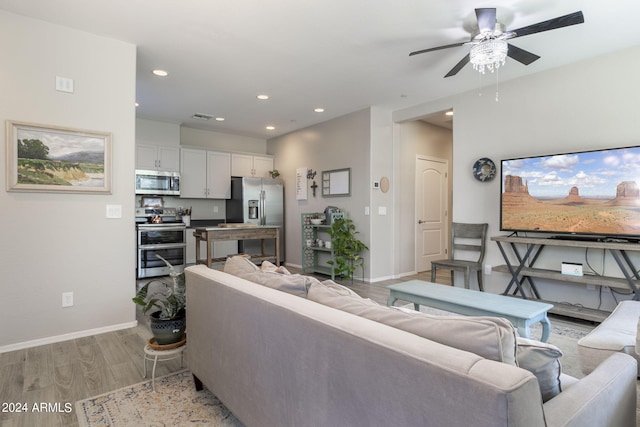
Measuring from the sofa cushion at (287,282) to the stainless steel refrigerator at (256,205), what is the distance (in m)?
4.67

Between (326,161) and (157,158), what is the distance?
2.93 meters

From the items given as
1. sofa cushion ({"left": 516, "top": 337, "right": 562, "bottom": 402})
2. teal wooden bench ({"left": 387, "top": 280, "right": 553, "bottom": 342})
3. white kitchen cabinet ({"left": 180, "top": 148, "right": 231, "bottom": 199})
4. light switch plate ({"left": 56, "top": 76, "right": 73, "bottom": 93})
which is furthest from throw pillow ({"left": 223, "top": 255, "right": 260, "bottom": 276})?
white kitchen cabinet ({"left": 180, "top": 148, "right": 231, "bottom": 199})

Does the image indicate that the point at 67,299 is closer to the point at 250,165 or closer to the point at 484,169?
the point at 250,165

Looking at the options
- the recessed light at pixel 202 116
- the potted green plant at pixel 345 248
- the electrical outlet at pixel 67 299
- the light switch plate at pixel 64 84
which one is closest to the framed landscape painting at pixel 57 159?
the light switch plate at pixel 64 84

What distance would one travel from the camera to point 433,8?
2562mm

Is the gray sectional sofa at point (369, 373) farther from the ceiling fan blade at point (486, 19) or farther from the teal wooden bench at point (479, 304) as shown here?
the ceiling fan blade at point (486, 19)

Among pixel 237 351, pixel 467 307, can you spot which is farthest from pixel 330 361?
pixel 467 307

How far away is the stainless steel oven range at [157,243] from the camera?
5227 mm

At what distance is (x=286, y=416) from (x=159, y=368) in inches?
61.3

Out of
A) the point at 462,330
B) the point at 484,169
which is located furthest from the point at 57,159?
the point at 484,169

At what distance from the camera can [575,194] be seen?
10.9ft

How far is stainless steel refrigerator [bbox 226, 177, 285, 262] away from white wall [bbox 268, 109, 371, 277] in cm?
18

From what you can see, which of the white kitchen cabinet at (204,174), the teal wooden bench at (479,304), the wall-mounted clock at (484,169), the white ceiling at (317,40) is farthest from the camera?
the white kitchen cabinet at (204,174)

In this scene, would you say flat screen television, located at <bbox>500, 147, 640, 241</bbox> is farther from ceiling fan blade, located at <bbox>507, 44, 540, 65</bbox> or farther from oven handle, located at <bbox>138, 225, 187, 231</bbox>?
oven handle, located at <bbox>138, 225, 187, 231</bbox>
